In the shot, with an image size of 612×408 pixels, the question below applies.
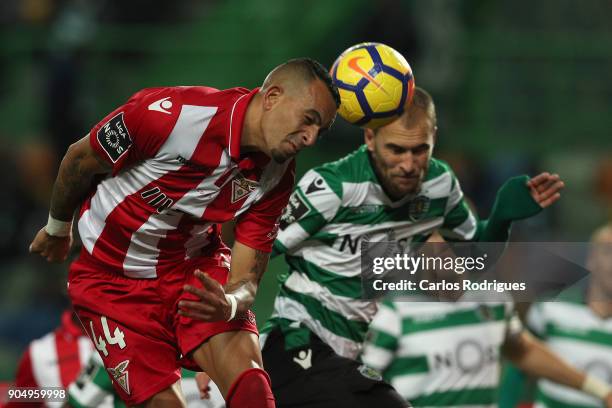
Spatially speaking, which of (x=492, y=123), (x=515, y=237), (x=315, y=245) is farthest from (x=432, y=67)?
(x=315, y=245)

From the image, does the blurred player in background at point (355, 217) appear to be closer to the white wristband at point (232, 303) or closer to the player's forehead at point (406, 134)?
the player's forehead at point (406, 134)

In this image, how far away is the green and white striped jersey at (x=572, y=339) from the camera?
21.8 ft

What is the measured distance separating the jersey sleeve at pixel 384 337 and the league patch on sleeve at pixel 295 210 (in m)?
1.10

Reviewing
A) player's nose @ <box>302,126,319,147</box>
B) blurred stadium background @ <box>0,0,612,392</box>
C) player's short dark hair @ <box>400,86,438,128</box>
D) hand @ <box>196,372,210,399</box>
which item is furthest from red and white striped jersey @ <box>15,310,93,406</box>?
blurred stadium background @ <box>0,0,612,392</box>

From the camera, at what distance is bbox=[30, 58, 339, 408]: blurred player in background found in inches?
165

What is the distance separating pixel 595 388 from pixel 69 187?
126 inches

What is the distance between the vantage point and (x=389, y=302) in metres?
6.05

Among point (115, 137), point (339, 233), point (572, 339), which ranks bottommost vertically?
point (572, 339)

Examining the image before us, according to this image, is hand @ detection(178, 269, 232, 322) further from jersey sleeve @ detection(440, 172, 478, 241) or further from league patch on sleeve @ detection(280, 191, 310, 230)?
jersey sleeve @ detection(440, 172, 478, 241)

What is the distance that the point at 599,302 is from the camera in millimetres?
6789

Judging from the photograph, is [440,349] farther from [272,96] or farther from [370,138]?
[272,96]

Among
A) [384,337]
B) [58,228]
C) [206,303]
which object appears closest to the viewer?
[206,303]

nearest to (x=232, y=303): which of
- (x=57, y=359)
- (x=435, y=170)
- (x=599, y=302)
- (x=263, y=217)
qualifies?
(x=263, y=217)

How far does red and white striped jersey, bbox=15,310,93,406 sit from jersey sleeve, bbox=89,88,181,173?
209cm
